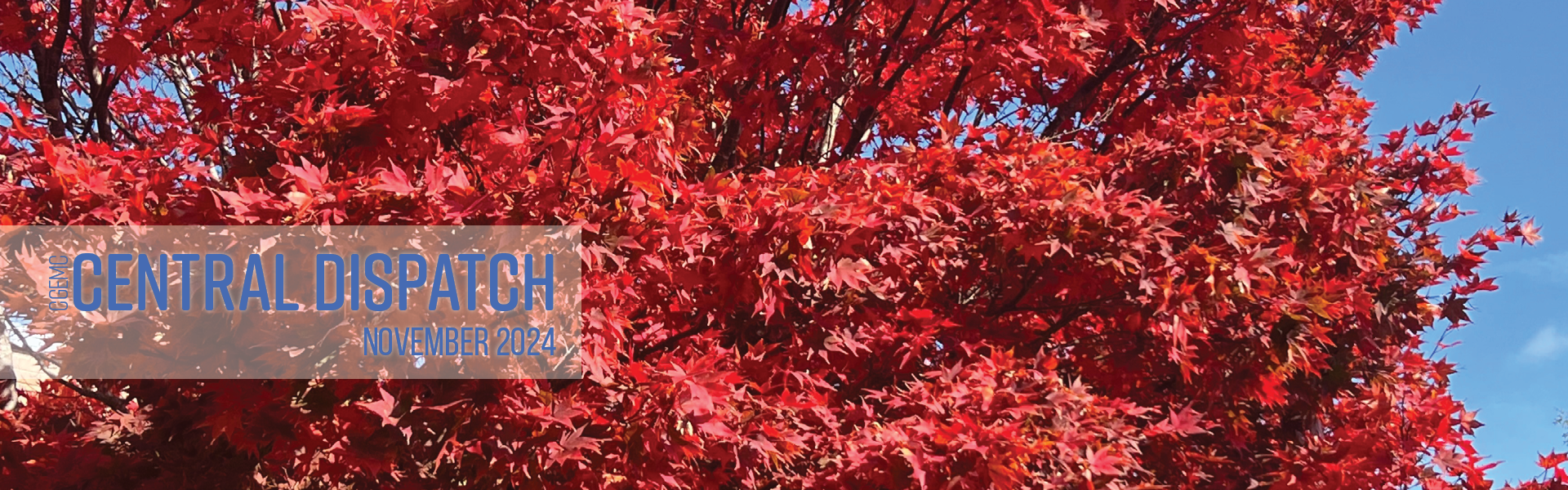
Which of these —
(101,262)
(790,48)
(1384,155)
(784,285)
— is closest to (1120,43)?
(1384,155)

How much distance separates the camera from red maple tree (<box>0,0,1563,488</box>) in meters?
4.58

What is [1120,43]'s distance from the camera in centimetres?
882

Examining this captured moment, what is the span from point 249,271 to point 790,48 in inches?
145

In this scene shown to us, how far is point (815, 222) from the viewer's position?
15.9 ft

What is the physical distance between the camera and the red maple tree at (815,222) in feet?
15.0
